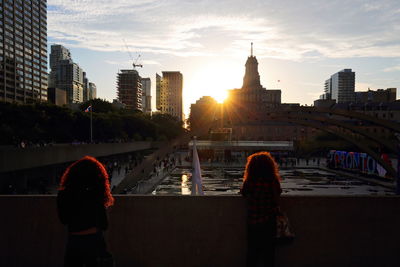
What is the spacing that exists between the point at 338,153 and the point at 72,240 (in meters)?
52.7

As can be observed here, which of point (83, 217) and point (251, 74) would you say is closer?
point (83, 217)

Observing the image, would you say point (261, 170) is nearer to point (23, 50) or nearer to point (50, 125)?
point (50, 125)

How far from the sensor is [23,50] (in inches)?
5438

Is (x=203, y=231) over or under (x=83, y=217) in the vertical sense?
under

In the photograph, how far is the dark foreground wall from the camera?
17.8ft

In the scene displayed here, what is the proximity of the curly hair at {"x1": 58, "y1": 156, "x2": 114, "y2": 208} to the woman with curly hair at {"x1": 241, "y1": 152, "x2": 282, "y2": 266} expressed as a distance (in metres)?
1.75

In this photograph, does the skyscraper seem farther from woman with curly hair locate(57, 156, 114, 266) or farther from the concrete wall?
woman with curly hair locate(57, 156, 114, 266)

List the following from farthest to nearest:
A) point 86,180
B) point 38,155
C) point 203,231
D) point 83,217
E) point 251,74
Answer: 1. point 251,74
2. point 38,155
3. point 203,231
4. point 86,180
5. point 83,217

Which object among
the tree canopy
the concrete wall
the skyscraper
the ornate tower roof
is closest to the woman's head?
the concrete wall

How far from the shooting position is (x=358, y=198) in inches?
217

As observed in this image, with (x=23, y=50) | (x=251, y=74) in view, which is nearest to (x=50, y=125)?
(x=23, y=50)

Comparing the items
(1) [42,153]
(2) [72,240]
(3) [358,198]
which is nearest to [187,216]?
(2) [72,240]

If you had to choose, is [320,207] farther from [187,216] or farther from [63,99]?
[63,99]

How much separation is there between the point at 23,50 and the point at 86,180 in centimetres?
15109
